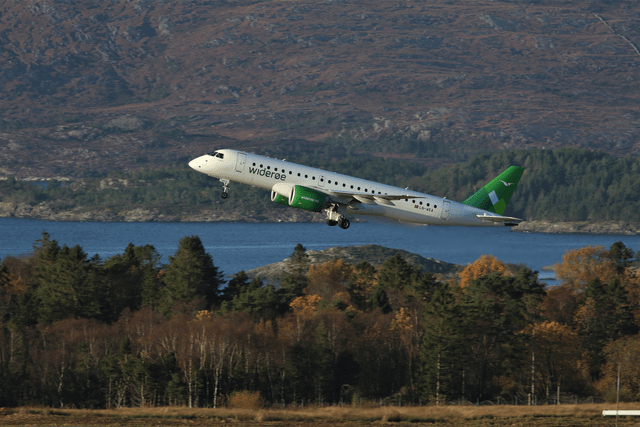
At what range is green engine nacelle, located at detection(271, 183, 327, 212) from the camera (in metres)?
72.4

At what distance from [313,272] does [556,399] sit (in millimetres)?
62443

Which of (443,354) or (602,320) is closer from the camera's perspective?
(443,354)

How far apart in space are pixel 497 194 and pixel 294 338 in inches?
1658

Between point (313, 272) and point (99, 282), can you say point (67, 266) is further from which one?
point (313, 272)

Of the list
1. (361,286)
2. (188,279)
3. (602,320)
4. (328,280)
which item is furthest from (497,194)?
(328,280)

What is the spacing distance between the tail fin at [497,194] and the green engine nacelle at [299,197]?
19896 millimetres

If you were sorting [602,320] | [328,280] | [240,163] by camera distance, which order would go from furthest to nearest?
[328,280], [602,320], [240,163]

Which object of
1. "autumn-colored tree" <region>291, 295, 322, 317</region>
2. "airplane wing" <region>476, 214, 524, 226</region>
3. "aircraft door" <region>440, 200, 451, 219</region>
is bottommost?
"autumn-colored tree" <region>291, 295, 322, 317</region>

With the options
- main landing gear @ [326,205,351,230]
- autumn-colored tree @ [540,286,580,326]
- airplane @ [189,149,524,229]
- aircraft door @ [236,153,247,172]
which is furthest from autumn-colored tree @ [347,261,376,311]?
aircraft door @ [236,153,247,172]

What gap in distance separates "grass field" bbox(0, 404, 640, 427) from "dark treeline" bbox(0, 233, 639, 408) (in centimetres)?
2533

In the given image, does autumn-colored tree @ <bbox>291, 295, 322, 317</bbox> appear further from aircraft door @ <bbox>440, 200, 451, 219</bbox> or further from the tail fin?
aircraft door @ <bbox>440, 200, 451, 219</bbox>

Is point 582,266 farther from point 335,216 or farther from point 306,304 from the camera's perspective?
point 335,216

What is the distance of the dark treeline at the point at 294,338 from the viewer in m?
110

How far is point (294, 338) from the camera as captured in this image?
119250 mm
